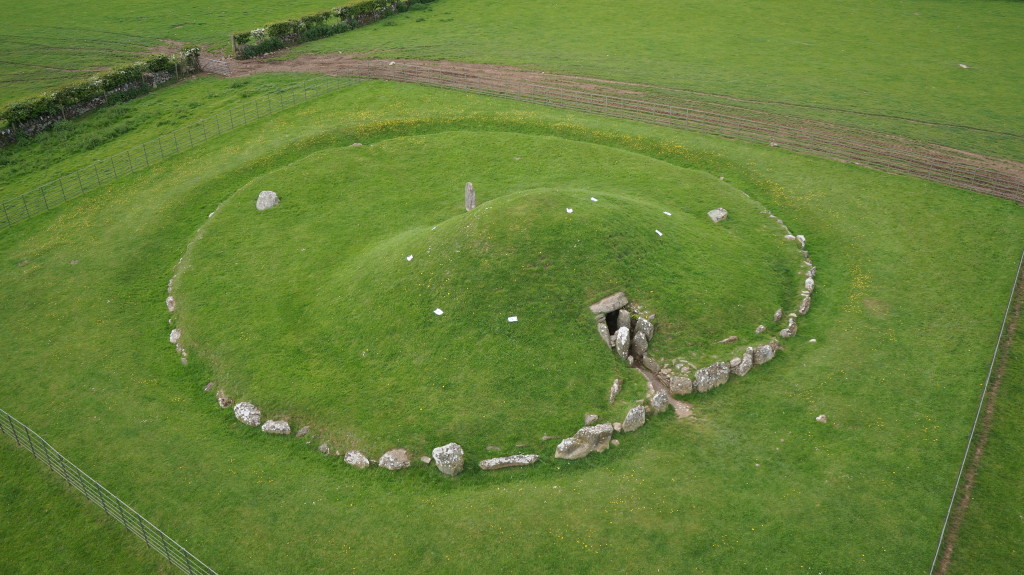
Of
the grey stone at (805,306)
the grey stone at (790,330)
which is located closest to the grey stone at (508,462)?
the grey stone at (790,330)

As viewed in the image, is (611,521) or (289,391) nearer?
(611,521)

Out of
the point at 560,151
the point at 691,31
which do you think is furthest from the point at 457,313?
the point at 691,31

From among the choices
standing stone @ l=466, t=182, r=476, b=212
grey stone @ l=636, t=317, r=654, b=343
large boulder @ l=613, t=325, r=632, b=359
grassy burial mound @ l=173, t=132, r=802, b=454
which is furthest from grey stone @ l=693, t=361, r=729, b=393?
standing stone @ l=466, t=182, r=476, b=212

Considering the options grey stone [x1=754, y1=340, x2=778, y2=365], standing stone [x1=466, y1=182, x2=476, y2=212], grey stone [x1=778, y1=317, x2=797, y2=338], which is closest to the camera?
grey stone [x1=754, y1=340, x2=778, y2=365]

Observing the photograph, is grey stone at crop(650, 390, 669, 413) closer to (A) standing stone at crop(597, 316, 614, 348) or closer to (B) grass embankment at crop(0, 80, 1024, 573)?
(B) grass embankment at crop(0, 80, 1024, 573)

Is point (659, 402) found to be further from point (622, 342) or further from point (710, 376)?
point (622, 342)

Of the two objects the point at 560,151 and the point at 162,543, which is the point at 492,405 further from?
the point at 560,151
